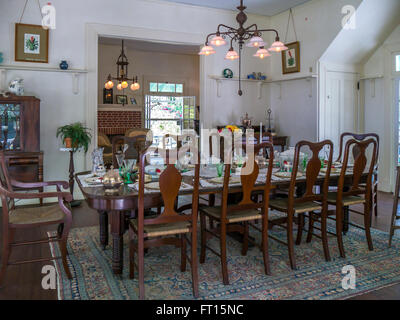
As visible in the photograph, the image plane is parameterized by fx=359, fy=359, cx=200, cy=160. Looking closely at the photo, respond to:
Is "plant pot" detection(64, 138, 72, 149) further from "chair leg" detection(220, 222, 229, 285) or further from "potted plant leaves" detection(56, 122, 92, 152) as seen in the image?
"chair leg" detection(220, 222, 229, 285)

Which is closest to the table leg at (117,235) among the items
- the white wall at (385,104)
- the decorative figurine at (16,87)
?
the decorative figurine at (16,87)

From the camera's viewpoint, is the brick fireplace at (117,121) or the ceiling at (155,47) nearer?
the ceiling at (155,47)

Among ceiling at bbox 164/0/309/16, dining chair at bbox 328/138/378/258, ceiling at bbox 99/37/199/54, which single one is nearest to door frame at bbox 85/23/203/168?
ceiling at bbox 164/0/309/16

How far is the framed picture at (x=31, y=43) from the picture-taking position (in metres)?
4.70

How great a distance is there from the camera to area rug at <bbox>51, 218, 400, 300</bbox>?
2396mm

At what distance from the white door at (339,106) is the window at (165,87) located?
4.48 metres

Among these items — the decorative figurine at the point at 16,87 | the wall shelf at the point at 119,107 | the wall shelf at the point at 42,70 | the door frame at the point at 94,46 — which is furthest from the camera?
the wall shelf at the point at 119,107

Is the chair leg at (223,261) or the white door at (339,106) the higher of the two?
the white door at (339,106)

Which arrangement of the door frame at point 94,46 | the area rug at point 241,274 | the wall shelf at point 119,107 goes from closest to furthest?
1. the area rug at point 241,274
2. the door frame at point 94,46
3. the wall shelf at point 119,107

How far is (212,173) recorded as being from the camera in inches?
126

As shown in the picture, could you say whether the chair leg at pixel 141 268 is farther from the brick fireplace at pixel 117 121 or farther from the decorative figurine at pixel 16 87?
the brick fireplace at pixel 117 121

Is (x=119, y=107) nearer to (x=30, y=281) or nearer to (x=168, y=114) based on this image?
(x=168, y=114)

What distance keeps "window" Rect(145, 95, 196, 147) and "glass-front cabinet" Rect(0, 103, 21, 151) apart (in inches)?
185

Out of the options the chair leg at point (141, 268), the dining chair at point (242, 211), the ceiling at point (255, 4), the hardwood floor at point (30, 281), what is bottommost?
the hardwood floor at point (30, 281)
